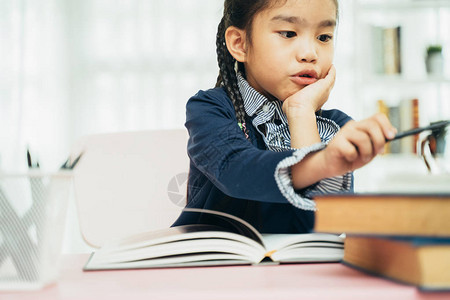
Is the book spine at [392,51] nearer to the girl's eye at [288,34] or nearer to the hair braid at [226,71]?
the hair braid at [226,71]

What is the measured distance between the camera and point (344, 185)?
0.80m

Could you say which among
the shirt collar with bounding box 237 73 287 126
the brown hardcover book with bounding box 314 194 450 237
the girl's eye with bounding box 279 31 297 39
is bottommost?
the brown hardcover book with bounding box 314 194 450 237

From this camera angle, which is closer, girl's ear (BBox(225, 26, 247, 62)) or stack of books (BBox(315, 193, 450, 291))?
stack of books (BBox(315, 193, 450, 291))

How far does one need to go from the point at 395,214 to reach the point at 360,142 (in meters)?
0.17

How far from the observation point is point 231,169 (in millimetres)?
737

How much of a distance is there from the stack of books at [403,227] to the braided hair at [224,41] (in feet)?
1.99

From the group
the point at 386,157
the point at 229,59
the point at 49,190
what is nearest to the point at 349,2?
the point at 386,157

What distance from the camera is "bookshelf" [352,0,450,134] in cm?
294

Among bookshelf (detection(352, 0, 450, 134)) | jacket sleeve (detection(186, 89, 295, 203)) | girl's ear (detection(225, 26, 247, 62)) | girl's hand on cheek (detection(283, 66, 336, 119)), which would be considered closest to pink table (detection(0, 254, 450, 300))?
jacket sleeve (detection(186, 89, 295, 203))

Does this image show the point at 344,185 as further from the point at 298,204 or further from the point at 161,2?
the point at 161,2

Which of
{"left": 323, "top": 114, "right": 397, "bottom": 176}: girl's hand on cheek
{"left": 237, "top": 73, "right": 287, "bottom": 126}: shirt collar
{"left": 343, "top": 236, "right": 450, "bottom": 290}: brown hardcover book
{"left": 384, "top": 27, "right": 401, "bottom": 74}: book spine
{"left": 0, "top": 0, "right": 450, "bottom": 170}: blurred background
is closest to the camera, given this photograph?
{"left": 343, "top": 236, "right": 450, "bottom": 290}: brown hardcover book

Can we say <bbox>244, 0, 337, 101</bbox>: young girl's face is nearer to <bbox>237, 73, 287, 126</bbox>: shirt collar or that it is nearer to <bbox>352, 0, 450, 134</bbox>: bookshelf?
<bbox>237, 73, 287, 126</bbox>: shirt collar

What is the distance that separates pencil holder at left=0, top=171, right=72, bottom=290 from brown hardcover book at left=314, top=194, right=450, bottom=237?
28cm

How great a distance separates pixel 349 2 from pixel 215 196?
293 cm
